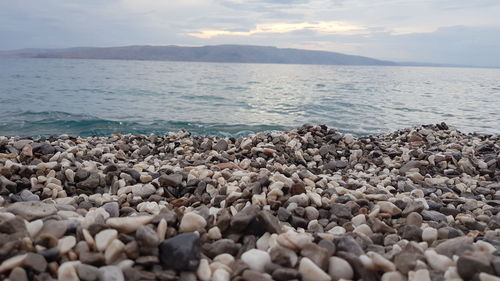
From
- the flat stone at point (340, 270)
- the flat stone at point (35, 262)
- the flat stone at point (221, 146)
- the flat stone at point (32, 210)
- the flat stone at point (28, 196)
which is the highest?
the flat stone at point (32, 210)

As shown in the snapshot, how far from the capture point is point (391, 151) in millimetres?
6188

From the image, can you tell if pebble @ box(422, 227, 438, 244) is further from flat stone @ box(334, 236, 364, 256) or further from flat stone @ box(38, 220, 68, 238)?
flat stone @ box(38, 220, 68, 238)

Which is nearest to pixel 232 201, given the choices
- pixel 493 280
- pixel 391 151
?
pixel 493 280

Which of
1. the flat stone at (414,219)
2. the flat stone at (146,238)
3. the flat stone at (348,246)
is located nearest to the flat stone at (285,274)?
the flat stone at (348,246)

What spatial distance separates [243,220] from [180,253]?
0.50 meters

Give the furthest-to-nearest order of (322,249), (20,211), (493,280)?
(20,211) < (322,249) < (493,280)

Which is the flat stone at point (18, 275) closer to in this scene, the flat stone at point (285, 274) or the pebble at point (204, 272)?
the pebble at point (204, 272)

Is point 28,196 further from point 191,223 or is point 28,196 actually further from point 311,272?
point 311,272

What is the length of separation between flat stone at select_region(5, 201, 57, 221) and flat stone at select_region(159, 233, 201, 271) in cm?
76

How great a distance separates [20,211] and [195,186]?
1603mm

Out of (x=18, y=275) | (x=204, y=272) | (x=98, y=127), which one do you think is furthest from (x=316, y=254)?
(x=98, y=127)

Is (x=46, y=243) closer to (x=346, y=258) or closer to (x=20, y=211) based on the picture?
(x=20, y=211)

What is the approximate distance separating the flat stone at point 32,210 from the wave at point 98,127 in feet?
28.1

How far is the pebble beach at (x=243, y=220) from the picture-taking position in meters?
1.67
